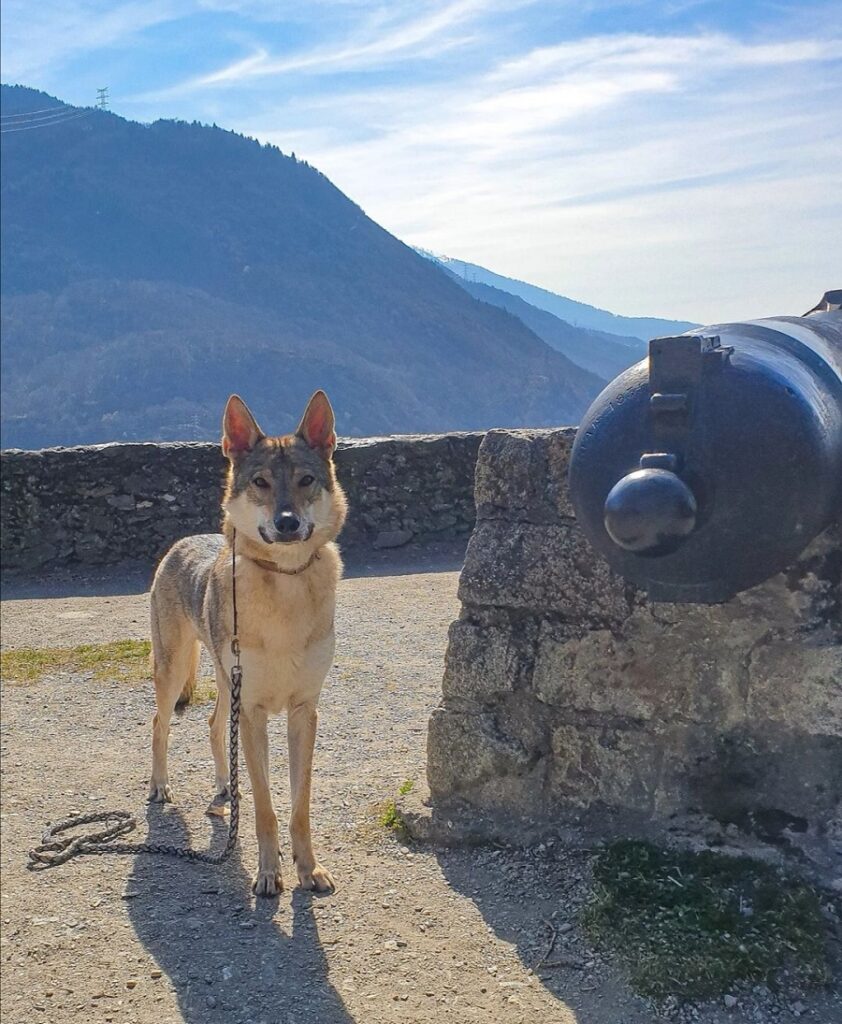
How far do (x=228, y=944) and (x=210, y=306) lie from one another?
131 meters

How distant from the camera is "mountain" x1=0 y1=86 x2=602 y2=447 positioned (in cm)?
10381

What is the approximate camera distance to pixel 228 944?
442 centimetres

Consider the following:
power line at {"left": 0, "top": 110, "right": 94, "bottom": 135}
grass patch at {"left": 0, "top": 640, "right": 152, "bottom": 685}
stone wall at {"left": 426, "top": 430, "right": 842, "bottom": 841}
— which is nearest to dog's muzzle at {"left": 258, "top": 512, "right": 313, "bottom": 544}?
stone wall at {"left": 426, "top": 430, "right": 842, "bottom": 841}

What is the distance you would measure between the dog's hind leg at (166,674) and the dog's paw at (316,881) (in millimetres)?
1457

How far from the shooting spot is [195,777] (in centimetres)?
630

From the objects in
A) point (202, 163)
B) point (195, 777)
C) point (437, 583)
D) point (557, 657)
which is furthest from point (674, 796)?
point (202, 163)

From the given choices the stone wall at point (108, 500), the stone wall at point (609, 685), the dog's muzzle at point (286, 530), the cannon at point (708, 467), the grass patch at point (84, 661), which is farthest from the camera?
the stone wall at point (108, 500)

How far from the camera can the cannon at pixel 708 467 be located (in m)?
3.07

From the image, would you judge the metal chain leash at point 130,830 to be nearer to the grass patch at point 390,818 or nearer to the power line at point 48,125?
the grass patch at point 390,818

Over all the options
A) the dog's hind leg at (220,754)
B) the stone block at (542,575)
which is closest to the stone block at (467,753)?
the stone block at (542,575)

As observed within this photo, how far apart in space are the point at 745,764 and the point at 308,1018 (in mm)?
1865

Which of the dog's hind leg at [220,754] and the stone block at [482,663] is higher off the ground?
the stone block at [482,663]

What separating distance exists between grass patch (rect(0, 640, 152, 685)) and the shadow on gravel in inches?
177

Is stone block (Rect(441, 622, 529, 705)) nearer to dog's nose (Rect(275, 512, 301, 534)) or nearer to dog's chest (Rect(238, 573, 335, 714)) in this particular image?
dog's chest (Rect(238, 573, 335, 714))
